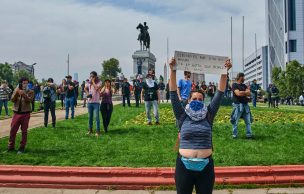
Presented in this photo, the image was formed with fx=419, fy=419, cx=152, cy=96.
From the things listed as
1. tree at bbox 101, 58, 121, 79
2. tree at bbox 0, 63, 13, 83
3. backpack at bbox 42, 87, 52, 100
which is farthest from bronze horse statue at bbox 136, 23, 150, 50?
tree at bbox 0, 63, 13, 83

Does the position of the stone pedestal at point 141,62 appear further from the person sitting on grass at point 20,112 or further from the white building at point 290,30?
the white building at point 290,30

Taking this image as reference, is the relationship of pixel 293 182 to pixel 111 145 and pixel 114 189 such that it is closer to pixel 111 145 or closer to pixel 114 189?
pixel 114 189

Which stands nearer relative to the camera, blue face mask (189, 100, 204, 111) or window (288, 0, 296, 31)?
blue face mask (189, 100, 204, 111)

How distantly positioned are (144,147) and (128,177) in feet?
8.58

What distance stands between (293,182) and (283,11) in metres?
116

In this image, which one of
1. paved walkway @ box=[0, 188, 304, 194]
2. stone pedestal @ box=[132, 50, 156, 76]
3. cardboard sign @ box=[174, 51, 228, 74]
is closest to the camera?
cardboard sign @ box=[174, 51, 228, 74]

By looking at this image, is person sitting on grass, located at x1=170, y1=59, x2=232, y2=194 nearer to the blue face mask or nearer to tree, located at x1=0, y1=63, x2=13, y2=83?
the blue face mask

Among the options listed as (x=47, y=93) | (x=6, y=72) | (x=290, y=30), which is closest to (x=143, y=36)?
(x=47, y=93)

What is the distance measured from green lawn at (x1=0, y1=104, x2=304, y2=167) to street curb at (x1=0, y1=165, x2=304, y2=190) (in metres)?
0.64

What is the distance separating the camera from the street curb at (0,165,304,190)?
8.04 meters

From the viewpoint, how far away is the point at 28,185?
27.1 feet

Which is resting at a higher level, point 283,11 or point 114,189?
point 283,11

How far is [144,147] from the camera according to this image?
10867 mm

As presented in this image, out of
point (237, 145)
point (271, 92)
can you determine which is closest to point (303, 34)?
point (271, 92)
